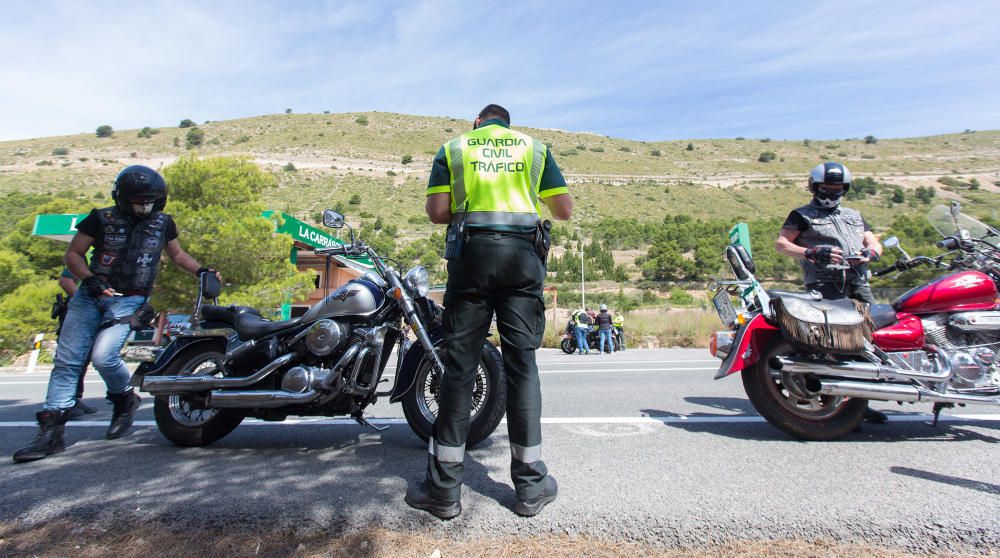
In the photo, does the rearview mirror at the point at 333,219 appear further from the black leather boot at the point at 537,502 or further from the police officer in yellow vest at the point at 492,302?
the black leather boot at the point at 537,502

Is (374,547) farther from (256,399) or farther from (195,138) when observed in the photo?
(195,138)

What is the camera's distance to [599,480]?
2691mm

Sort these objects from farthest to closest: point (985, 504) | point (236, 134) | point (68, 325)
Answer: point (236, 134) < point (68, 325) < point (985, 504)

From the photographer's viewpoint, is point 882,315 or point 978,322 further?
point 882,315

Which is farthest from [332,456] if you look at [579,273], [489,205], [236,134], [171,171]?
[236,134]

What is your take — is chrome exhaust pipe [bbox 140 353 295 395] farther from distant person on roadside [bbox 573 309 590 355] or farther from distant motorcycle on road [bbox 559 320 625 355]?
distant motorcycle on road [bbox 559 320 625 355]

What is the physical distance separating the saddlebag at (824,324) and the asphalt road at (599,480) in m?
0.63

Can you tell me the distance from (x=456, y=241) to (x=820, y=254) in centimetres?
278

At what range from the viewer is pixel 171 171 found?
69.8ft

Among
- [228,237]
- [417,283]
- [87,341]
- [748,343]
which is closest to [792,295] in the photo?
[748,343]

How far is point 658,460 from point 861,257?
210 centimetres

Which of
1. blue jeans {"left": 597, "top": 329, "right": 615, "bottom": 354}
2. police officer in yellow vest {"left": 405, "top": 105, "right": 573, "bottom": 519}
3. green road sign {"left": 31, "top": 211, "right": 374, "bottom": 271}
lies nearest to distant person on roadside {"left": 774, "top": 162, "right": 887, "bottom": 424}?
police officer in yellow vest {"left": 405, "top": 105, "right": 573, "bottom": 519}

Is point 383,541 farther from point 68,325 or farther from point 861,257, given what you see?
point 861,257

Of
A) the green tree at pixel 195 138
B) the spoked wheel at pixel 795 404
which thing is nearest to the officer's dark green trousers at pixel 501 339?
the spoked wheel at pixel 795 404
